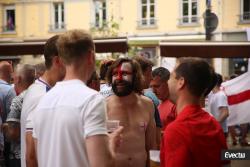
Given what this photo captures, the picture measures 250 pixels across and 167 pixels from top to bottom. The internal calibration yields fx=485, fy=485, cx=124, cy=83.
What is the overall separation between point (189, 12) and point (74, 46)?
1113 inches

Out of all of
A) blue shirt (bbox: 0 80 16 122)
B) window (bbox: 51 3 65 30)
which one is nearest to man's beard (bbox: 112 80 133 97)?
blue shirt (bbox: 0 80 16 122)

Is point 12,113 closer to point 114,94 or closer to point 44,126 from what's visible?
point 114,94

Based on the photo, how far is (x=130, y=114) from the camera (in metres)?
4.41

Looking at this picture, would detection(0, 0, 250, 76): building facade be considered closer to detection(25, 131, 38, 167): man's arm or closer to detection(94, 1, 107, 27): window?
detection(94, 1, 107, 27): window

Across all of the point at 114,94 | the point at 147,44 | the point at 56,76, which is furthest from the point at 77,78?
the point at 147,44

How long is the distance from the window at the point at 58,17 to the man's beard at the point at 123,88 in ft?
97.1

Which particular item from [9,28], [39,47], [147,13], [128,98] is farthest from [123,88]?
[9,28]

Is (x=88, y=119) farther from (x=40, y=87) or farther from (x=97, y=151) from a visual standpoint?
(x=40, y=87)

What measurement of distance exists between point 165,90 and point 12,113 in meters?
1.73

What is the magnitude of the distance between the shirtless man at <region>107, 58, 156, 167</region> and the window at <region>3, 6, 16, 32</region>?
31.3m

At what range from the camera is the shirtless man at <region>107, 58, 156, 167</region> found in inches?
169

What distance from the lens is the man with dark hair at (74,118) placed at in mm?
2617

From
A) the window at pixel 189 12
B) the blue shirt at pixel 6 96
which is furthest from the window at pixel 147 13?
the blue shirt at pixel 6 96

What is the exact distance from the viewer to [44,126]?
9.37 ft
